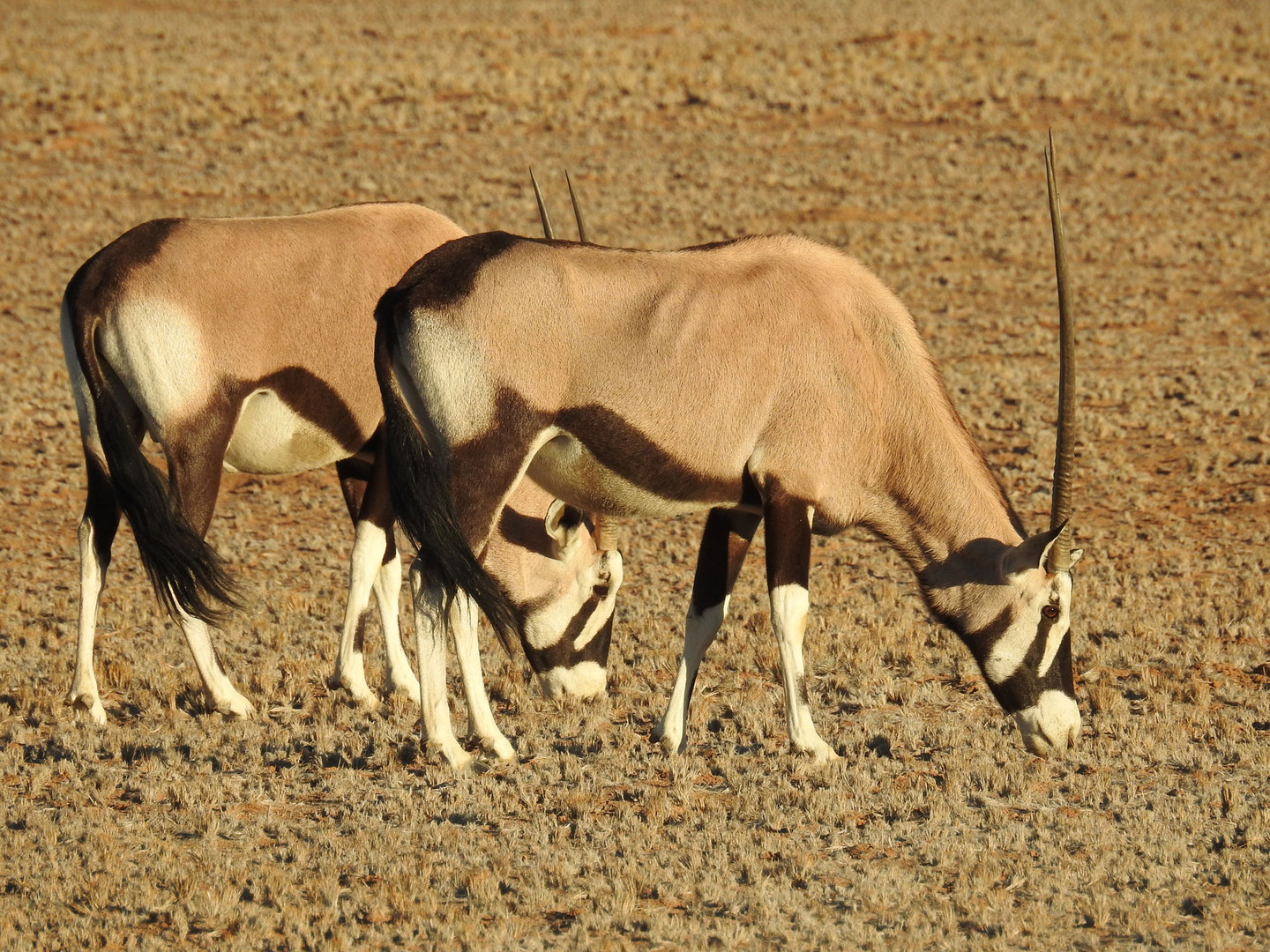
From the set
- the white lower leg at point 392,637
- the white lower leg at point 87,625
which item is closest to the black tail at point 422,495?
the white lower leg at point 392,637

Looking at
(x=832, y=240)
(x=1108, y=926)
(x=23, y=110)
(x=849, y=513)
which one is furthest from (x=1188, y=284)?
(x=23, y=110)

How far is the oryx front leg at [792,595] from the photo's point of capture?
653cm

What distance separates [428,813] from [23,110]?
21158 mm

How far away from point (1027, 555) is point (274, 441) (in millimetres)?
3414

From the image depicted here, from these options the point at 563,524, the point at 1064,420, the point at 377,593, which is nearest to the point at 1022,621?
the point at 1064,420

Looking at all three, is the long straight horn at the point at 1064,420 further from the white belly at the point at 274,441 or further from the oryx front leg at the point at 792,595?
the white belly at the point at 274,441

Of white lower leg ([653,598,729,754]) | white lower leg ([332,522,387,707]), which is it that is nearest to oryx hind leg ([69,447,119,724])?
white lower leg ([332,522,387,707])

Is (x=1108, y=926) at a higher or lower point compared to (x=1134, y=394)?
higher

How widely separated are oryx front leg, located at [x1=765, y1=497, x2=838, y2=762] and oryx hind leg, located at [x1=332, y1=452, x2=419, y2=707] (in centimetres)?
194

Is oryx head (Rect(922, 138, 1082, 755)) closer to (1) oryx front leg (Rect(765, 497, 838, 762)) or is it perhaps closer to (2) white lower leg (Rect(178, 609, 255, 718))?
(1) oryx front leg (Rect(765, 497, 838, 762))

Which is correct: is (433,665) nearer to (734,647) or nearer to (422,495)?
(422,495)

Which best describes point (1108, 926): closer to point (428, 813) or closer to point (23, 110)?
point (428, 813)

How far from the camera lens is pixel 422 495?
632 centimetres

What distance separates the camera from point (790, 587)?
21.6ft
